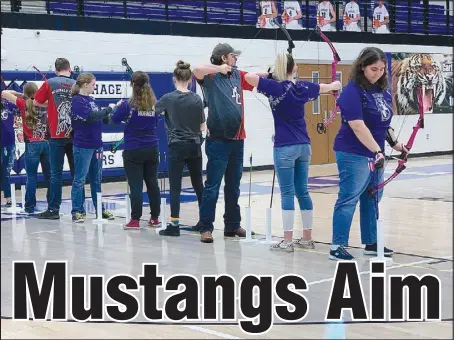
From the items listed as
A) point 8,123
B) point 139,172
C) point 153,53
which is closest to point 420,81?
point 153,53

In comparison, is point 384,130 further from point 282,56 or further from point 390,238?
point 390,238

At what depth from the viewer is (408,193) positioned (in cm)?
1077

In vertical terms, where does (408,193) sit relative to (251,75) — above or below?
below

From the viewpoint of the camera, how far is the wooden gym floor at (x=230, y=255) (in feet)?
13.9

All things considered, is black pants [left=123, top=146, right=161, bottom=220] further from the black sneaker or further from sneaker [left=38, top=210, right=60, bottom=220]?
sneaker [left=38, top=210, right=60, bottom=220]

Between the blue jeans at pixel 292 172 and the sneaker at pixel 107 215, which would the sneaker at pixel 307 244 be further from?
the sneaker at pixel 107 215

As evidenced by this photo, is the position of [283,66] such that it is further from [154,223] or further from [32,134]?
[32,134]

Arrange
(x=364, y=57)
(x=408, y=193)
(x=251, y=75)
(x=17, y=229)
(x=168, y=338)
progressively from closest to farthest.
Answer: (x=168, y=338), (x=364, y=57), (x=251, y=75), (x=17, y=229), (x=408, y=193)

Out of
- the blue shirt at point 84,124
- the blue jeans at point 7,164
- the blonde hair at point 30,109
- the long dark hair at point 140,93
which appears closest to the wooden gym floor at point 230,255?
the blue jeans at point 7,164

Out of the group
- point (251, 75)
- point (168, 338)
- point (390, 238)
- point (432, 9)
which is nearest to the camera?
point (168, 338)

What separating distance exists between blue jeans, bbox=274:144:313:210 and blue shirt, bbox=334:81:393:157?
49cm

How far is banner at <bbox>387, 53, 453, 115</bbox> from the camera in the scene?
18.2m

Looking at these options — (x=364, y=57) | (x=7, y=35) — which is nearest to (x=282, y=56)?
(x=364, y=57)

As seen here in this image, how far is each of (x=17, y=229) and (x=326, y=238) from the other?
10.6 ft
